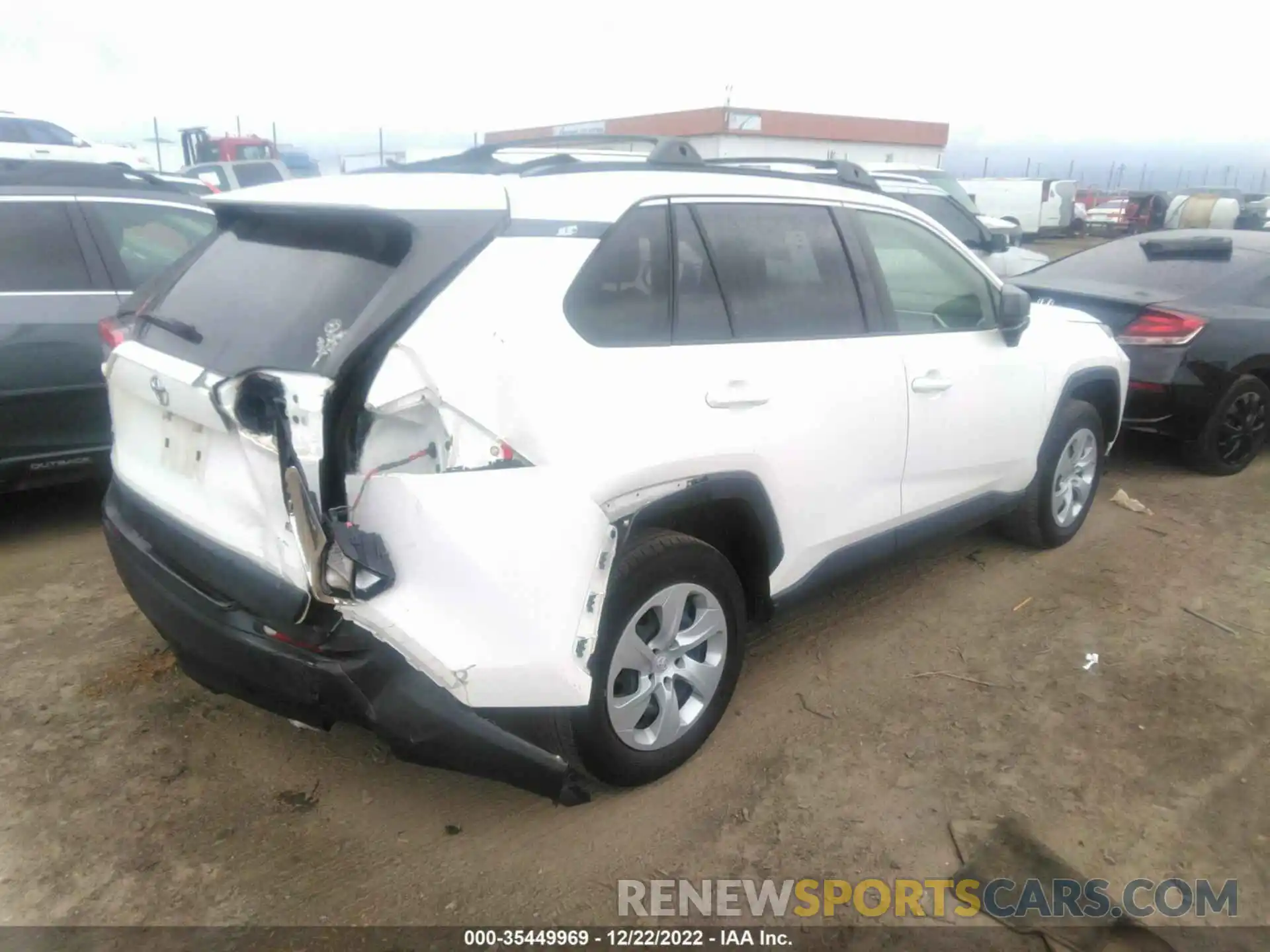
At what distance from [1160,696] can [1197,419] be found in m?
2.84

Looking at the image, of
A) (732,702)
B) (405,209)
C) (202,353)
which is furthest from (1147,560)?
(202,353)

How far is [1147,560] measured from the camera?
187 inches

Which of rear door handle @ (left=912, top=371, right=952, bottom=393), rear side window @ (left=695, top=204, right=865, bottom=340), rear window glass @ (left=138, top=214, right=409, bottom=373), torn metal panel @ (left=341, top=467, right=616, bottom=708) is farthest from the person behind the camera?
rear door handle @ (left=912, top=371, right=952, bottom=393)

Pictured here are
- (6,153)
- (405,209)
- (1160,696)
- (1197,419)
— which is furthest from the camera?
(6,153)

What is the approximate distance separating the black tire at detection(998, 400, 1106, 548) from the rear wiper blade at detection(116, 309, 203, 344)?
11.8 feet

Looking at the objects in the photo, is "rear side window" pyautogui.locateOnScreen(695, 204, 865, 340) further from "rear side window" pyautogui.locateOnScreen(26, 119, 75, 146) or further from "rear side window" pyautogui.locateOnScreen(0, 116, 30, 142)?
"rear side window" pyautogui.locateOnScreen(26, 119, 75, 146)

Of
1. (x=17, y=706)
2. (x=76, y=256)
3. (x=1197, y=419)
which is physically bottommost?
(x=17, y=706)

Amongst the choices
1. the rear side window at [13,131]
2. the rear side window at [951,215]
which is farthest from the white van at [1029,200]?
the rear side window at [13,131]

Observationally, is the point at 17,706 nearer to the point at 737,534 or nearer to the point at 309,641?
the point at 309,641

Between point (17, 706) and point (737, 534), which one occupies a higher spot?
point (737, 534)

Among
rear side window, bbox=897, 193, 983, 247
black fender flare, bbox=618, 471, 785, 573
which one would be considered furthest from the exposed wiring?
rear side window, bbox=897, 193, 983, 247

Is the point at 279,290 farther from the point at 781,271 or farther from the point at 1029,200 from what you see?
the point at 1029,200

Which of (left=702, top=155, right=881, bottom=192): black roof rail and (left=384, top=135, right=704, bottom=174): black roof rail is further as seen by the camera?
(left=702, top=155, right=881, bottom=192): black roof rail

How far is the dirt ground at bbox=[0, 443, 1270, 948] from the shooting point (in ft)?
8.50
